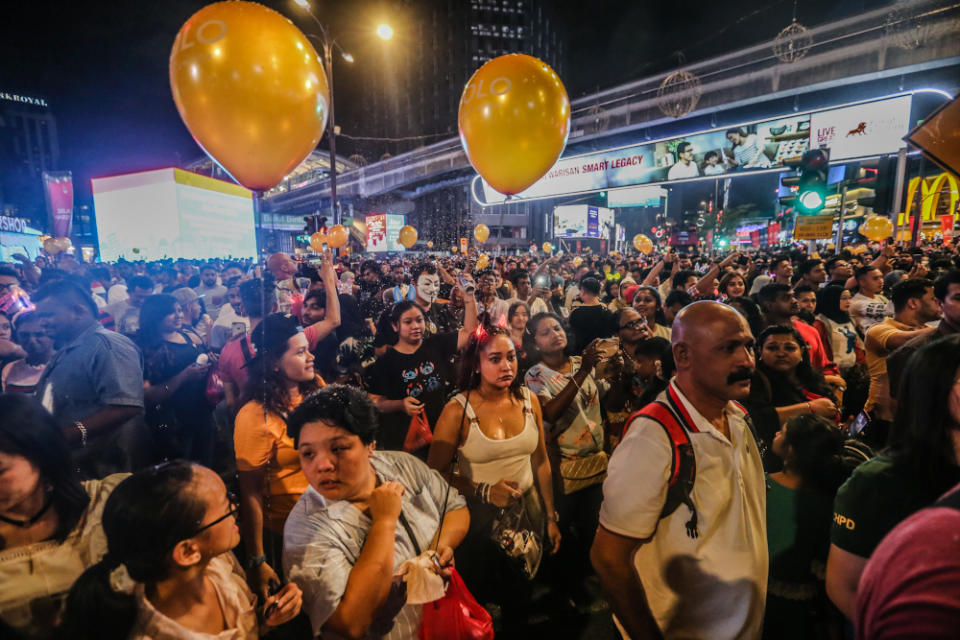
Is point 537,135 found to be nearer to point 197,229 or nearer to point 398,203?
point 197,229

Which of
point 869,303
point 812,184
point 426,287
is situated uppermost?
point 812,184

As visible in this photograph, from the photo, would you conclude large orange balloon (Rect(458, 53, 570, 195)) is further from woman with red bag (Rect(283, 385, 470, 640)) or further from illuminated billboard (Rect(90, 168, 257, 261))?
illuminated billboard (Rect(90, 168, 257, 261))

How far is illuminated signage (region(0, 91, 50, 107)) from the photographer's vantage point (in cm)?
4147

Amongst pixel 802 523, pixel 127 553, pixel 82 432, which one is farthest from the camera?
pixel 82 432

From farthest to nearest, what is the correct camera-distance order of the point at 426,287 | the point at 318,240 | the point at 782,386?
1. the point at 318,240
2. the point at 426,287
3. the point at 782,386

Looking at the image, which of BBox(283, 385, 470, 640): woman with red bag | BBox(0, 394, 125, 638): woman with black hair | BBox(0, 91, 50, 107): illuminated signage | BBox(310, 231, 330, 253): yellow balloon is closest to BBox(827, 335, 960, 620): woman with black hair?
BBox(283, 385, 470, 640): woman with red bag

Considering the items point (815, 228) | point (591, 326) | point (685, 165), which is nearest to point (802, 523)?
point (591, 326)

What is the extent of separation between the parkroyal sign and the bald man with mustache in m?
8.90

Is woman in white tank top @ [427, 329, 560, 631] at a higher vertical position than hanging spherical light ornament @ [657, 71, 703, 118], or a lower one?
→ lower

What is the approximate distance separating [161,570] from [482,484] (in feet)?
4.85

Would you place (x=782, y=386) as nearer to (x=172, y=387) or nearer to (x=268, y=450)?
(x=268, y=450)

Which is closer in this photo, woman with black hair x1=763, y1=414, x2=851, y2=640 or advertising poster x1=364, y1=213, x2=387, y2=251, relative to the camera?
woman with black hair x1=763, y1=414, x2=851, y2=640

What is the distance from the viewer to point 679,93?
40.3 feet

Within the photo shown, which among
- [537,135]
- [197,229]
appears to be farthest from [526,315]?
[197,229]
